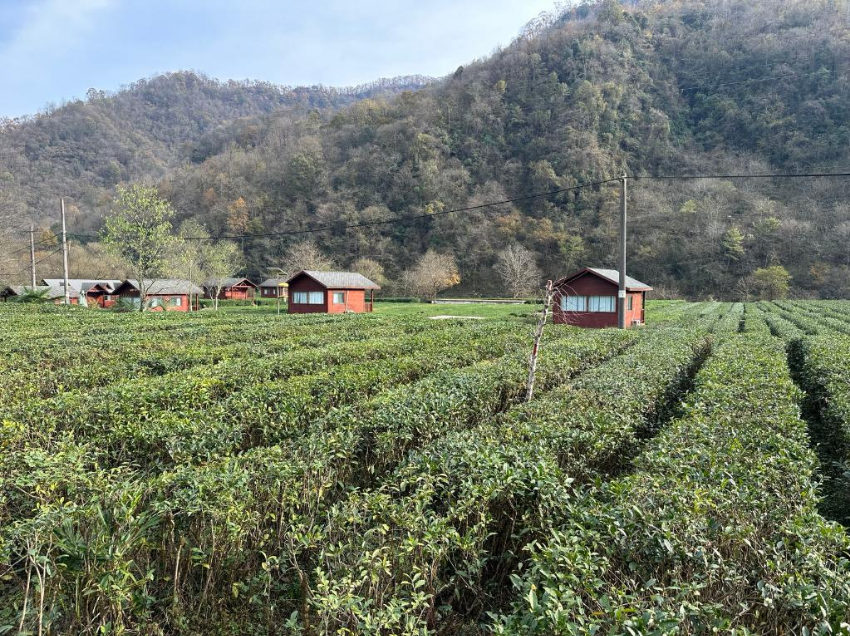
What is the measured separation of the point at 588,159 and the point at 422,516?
87.2 m

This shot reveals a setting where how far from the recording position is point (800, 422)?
6.35 metres

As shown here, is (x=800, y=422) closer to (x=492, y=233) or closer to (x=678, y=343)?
(x=678, y=343)

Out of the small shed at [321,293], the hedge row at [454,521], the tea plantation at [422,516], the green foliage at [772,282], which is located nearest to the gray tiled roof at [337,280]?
the small shed at [321,293]

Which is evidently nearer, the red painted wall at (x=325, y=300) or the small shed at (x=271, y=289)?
the red painted wall at (x=325, y=300)

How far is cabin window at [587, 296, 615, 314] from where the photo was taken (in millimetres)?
27578

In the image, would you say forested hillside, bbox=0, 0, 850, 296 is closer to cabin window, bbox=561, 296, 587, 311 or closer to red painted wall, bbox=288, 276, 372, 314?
red painted wall, bbox=288, 276, 372, 314

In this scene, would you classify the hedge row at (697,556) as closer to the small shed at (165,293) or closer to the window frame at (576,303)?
the window frame at (576,303)

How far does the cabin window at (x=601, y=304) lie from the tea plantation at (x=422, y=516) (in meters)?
19.2

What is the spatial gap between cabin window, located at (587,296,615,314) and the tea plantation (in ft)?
63.0

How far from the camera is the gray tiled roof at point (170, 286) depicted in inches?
1885

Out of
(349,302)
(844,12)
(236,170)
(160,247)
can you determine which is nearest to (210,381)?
(349,302)

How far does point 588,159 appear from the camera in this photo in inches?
3214

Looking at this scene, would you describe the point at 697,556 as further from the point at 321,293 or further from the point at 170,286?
the point at 170,286

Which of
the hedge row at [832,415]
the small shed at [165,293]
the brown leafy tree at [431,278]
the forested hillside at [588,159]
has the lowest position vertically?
the hedge row at [832,415]
